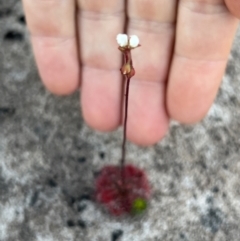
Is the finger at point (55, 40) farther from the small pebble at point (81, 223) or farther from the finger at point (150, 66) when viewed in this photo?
the small pebble at point (81, 223)

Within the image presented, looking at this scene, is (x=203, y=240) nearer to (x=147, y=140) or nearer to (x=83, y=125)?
(x=147, y=140)

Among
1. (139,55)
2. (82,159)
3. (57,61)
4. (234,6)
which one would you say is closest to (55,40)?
(57,61)

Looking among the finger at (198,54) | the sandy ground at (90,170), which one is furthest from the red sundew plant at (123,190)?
the finger at (198,54)

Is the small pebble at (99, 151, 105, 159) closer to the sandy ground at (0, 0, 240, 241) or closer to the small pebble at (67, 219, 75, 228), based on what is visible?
the sandy ground at (0, 0, 240, 241)

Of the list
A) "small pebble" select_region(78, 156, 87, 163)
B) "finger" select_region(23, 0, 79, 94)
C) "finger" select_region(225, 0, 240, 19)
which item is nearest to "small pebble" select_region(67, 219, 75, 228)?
"small pebble" select_region(78, 156, 87, 163)

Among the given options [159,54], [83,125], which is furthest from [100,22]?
[83,125]

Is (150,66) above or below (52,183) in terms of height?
above

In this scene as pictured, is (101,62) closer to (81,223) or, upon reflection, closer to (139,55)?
(139,55)
